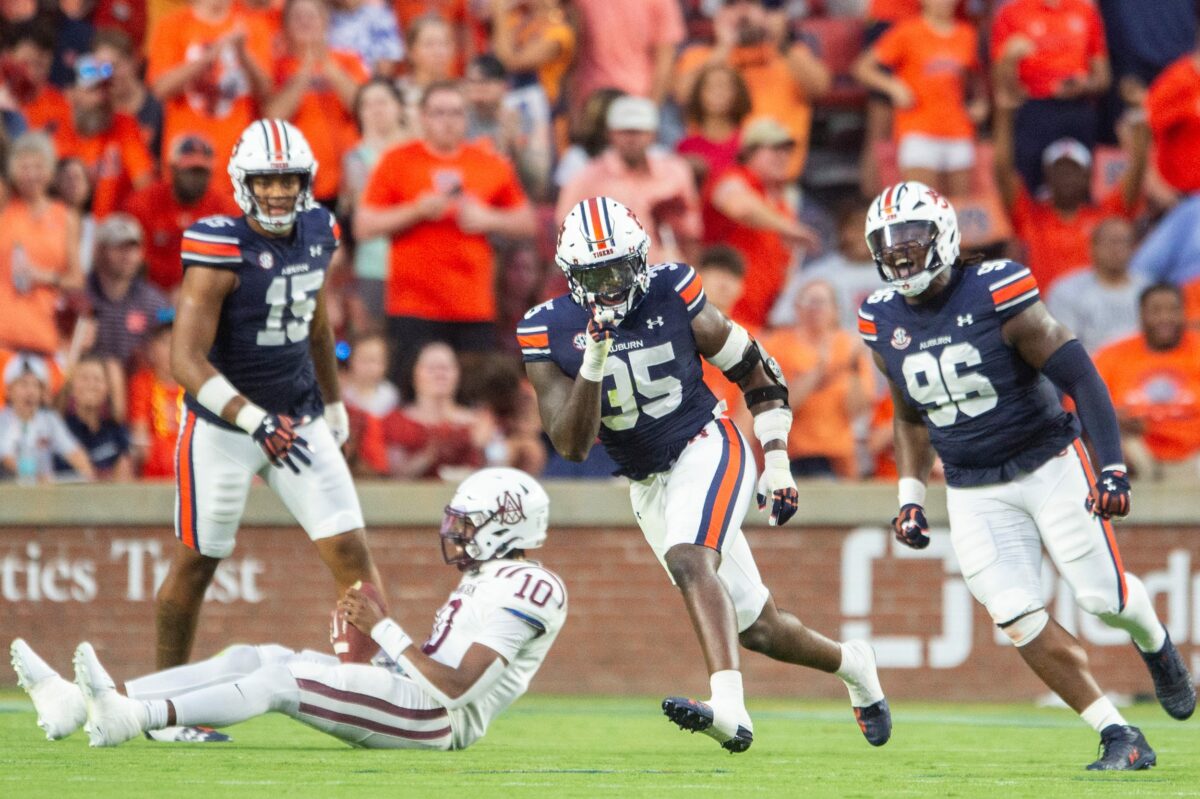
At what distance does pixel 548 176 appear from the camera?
41.4 ft

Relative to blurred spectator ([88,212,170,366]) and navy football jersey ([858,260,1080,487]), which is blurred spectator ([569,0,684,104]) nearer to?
blurred spectator ([88,212,170,366])

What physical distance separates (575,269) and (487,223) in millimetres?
4923

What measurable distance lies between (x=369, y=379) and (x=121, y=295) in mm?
1826

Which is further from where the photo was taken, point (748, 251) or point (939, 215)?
point (748, 251)

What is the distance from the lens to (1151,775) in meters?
6.25

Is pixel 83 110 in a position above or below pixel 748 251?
above

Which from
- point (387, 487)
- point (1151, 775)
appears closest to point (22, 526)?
point (387, 487)

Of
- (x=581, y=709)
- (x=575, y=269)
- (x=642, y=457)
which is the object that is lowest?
(x=581, y=709)

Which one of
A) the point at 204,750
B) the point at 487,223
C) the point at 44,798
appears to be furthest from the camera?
the point at 487,223

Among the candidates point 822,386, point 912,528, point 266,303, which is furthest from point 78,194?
point 912,528

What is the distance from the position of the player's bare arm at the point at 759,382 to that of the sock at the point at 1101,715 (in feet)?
4.13

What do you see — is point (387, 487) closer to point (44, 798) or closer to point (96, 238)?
point (96, 238)

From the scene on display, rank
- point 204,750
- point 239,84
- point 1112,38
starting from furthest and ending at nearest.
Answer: point 1112,38 < point 239,84 < point 204,750

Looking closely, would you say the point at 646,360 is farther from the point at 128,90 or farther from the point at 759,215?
the point at 128,90
